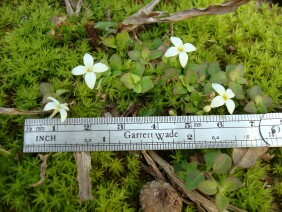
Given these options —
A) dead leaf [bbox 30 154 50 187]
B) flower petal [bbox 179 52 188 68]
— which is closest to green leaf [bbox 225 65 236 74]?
flower petal [bbox 179 52 188 68]

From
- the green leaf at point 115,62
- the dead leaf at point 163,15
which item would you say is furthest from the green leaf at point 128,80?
the dead leaf at point 163,15

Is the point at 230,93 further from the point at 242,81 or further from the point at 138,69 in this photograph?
the point at 138,69

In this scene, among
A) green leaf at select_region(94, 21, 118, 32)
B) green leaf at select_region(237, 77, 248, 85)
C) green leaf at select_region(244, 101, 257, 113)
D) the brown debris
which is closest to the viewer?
the brown debris

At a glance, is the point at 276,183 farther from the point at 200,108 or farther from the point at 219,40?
the point at 219,40

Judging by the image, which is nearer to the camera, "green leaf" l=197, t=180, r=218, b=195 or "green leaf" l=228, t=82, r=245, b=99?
"green leaf" l=197, t=180, r=218, b=195

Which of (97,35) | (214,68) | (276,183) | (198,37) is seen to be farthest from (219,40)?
(276,183)

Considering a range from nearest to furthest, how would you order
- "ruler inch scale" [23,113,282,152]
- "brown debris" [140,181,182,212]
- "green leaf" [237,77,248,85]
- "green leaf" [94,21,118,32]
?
"brown debris" [140,181,182,212]
"ruler inch scale" [23,113,282,152]
"green leaf" [237,77,248,85]
"green leaf" [94,21,118,32]

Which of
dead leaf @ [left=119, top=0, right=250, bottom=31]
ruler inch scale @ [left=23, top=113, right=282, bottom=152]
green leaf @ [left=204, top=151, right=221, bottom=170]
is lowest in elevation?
green leaf @ [left=204, top=151, right=221, bottom=170]

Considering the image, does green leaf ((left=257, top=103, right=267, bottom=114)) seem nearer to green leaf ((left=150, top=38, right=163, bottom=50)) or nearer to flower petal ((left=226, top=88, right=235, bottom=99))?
flower petal ((left=226, top=88, right=235, bottom=99))
